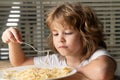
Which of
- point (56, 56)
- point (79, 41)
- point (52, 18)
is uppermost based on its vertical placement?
point (52, 18)

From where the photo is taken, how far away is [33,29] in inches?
106

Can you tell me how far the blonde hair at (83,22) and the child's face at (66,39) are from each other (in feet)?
0.09

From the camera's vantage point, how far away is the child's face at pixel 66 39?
1.17m

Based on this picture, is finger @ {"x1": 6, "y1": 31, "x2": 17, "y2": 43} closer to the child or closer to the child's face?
the child

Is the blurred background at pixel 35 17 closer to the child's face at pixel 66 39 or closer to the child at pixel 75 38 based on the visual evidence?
the child at pixel 75 38

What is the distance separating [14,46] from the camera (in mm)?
1377

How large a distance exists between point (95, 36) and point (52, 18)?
21cm

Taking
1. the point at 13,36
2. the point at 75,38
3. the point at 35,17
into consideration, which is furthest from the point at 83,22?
the point at 35,17

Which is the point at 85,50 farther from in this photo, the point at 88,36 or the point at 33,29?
the point at 33,29

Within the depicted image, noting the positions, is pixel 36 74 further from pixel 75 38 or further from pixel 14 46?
pixel 14 46

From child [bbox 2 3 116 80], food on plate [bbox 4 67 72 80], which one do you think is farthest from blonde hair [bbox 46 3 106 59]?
food on plate [bbox 4 67 72 80]

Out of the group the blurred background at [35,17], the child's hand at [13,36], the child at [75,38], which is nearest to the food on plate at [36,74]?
the child at [75,38]

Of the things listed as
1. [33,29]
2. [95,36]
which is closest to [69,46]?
[95,36]

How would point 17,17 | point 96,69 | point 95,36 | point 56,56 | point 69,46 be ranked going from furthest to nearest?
point 17,17 < point 56,56 < point 95,36 < point 69,46 < point 96,69
